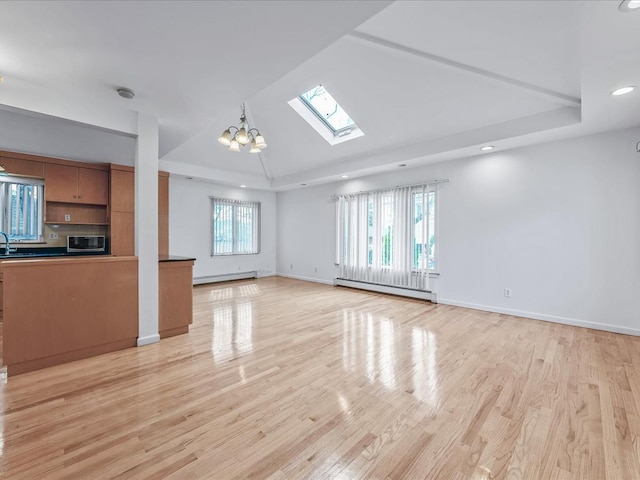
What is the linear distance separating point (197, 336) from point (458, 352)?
3005mm

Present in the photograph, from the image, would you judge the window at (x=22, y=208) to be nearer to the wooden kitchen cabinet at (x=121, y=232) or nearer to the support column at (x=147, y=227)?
the wooden kitchen cabinet at (x=121, y=232)

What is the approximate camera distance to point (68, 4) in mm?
1695

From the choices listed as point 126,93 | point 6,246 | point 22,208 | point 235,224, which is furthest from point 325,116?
point 6,246

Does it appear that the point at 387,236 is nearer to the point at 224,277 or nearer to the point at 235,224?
the point at 235,224

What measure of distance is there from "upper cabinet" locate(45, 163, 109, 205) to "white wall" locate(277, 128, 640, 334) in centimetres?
561

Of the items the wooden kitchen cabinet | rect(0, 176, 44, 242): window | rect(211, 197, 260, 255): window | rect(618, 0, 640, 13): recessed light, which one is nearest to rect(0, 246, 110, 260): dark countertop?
rect(0, 176, 44, 242): window

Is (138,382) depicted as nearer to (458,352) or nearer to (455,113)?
(458,352)

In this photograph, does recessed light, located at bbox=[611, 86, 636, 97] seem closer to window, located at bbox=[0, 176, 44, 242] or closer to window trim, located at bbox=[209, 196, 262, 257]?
window trim, located at bbox=[209, 196, 262, 257]

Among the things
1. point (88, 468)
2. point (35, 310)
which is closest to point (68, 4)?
point (35, 310)

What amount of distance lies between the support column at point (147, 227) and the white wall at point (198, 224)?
3.35 metres

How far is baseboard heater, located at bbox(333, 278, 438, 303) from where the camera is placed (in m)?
5.24

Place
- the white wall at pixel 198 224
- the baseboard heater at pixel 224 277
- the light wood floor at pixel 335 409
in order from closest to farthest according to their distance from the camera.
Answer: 1. the light wood floor at pixel 335 409
2. the white wall at pixel 198 224
3. the baseboard heater at pixel 224 277

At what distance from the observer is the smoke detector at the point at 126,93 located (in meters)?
2.72

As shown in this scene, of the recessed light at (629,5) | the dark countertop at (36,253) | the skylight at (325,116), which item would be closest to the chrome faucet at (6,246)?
the dark countertop at (36,253)
